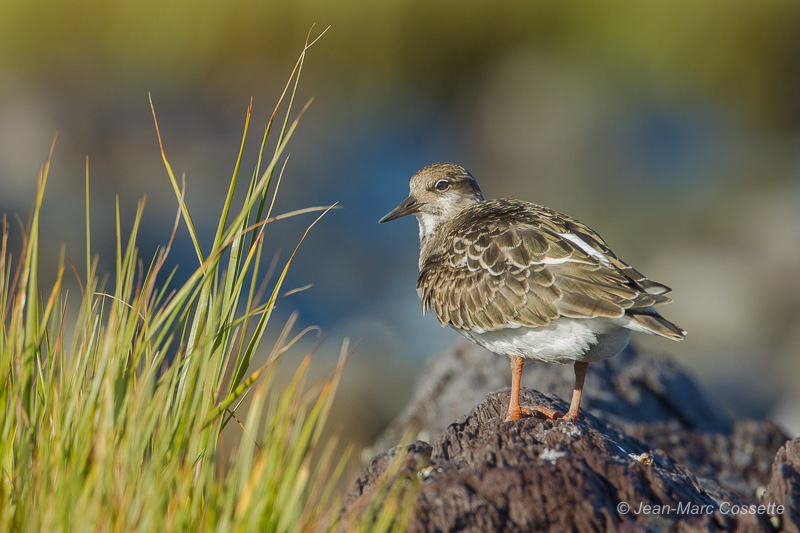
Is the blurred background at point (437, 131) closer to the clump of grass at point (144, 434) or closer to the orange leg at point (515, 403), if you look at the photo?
→ the orange leg at point (515, 403)

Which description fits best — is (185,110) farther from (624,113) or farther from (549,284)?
(549,284)

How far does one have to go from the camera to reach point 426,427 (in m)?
7.62

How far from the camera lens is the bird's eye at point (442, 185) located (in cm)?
788

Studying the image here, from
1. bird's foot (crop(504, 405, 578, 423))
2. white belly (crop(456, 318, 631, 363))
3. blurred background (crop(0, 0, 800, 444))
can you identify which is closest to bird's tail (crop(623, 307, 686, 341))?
white belly (crop(456, 318, 631, 363))

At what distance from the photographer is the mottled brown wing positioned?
530 centimetres

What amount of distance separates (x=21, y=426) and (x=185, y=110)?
13.3 metres

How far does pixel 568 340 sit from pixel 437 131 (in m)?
12.3

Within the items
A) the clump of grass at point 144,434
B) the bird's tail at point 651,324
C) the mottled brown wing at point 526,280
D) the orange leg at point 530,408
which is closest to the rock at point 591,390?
the mottled brown wing at point 526,280

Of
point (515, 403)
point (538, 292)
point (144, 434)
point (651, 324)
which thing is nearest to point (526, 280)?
point (538, 292)

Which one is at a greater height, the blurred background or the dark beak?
the blurred background

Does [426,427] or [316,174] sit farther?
[316,174]

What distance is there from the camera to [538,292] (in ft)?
18.1

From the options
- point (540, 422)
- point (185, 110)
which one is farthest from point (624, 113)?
point (540, 422)

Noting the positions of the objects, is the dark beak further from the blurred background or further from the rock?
the blurred background
